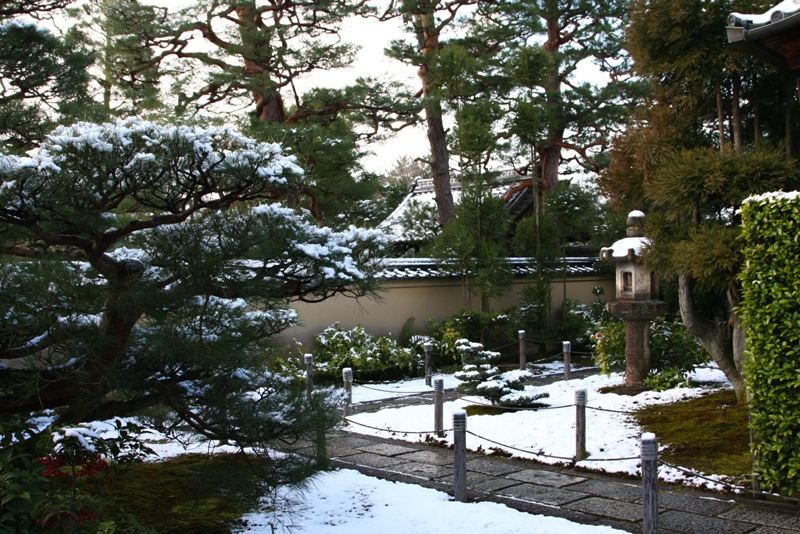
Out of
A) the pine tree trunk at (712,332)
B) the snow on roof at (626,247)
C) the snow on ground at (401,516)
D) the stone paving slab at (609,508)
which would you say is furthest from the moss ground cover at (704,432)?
the snow on roof at (626,247)

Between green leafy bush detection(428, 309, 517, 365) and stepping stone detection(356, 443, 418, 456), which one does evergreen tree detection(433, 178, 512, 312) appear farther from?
stepping stone detection(356, 443, 418, 456)

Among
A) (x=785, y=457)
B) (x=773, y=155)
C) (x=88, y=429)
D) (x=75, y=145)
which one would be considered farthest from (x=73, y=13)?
(x=785, y=457)

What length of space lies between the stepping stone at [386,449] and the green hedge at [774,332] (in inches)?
140

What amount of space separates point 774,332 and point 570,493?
82.3 inches

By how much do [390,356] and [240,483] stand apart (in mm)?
9210

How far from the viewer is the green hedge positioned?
16.6ft

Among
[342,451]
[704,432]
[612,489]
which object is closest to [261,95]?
[342,451]

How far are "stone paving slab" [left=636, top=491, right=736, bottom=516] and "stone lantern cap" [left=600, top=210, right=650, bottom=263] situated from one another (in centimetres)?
518

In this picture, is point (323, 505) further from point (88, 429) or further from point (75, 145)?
point (75, 145)

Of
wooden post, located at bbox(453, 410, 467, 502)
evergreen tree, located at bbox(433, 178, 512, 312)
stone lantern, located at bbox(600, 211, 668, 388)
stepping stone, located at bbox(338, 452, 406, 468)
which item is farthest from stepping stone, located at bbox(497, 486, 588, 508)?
evergreen tree, located at bbox(433, 178, 512, 312)

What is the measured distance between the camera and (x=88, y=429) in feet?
12.3

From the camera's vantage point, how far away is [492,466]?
6852 millimetres

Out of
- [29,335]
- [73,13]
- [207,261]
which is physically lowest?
[29,335]

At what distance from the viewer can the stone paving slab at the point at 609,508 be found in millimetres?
5172
